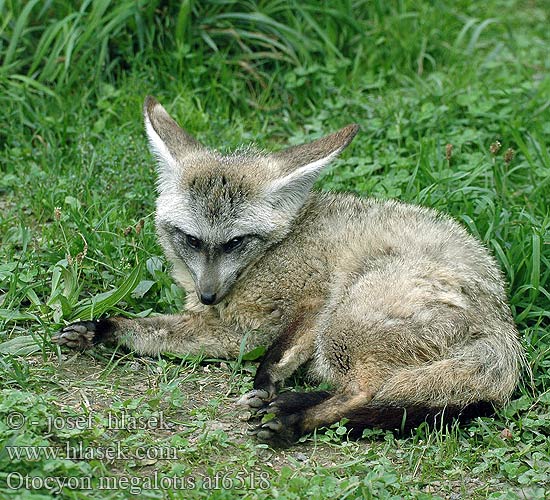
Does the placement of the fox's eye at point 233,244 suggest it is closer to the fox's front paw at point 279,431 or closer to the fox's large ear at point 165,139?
the fox's large ear at point 165,139

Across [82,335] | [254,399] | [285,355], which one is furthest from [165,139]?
[254,399]

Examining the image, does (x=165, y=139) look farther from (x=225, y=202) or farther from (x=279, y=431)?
(x=279, y=431)

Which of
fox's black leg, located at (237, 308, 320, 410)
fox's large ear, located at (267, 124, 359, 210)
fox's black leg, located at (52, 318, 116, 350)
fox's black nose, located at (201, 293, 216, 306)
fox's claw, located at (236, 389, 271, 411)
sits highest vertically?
fox's large ear, located at (267, 124, 359, 210)

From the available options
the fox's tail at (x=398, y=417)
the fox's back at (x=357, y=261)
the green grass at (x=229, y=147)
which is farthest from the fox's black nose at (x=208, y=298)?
the fox's tail at (x=398, y=417)

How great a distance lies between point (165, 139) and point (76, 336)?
4.89ft

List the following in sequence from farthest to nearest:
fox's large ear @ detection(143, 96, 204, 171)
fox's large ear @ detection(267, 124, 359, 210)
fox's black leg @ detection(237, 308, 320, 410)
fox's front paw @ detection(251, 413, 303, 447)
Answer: fox's large ear @ detection(143, 96, 204, 171) → fox's large ear @ detection(267, 124, 359, 210) → fox's black leg @ detection(237, 308, 320, 410) → fox's front paw @ detection(251, 413, 303, 447)

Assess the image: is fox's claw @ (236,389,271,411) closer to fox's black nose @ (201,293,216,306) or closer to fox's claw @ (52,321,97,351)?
fox's black nose @ (201,293,216,306)

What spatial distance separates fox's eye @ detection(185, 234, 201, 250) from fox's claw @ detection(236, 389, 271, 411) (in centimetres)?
102

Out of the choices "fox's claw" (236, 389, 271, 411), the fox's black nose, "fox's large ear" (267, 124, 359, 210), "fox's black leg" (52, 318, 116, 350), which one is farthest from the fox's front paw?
"fox's large ear" (267, 124, 359, 210)

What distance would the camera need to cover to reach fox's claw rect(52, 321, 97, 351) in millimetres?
5037

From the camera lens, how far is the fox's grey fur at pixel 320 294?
4.66 metres

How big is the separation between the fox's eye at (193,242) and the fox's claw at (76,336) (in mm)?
798

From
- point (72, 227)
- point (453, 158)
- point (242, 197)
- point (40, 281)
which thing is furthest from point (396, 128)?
point (40, 281)

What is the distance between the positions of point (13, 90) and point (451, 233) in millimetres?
3887
